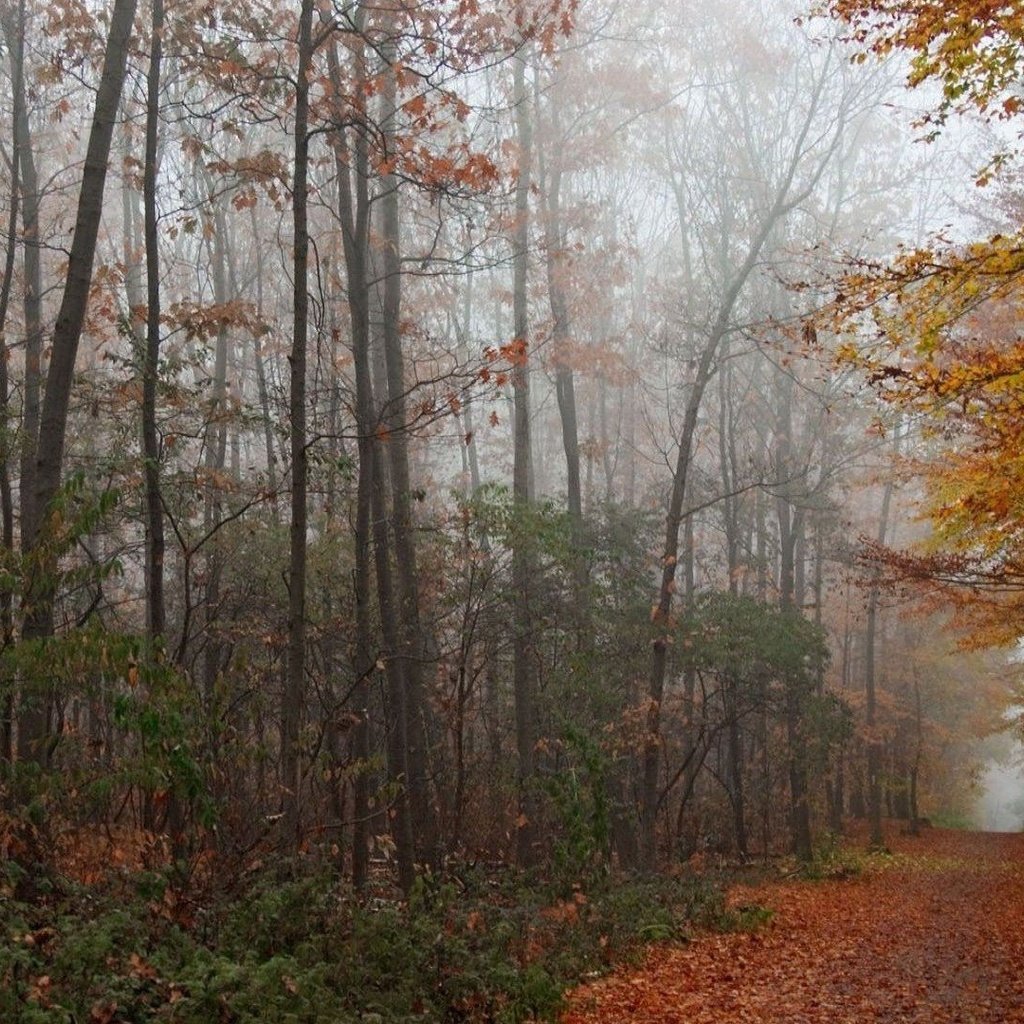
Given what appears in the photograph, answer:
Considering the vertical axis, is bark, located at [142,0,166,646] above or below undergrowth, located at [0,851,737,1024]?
above

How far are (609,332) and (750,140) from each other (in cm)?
1245

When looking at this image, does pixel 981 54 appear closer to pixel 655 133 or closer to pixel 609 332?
pixel 655 133

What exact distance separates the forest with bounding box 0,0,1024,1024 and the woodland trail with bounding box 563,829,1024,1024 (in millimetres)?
306

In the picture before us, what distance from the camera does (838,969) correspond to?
366 inches

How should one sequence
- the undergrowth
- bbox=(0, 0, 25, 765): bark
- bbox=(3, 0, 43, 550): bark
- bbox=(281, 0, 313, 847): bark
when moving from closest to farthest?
the undergrowth, bbox=(0, 0, 25, 765): bark, bbox=(281, 0, 313, 847): bark, bbox=(3, 0, 43, 550): bark

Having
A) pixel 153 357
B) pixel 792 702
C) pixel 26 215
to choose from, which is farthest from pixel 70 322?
pixel 792 702

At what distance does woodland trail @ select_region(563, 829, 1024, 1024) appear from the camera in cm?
753

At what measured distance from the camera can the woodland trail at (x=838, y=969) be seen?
7.53 meters

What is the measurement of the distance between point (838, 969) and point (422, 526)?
6126mm

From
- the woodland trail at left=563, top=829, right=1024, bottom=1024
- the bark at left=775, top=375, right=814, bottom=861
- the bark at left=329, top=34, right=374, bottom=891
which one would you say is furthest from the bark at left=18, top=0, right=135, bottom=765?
the bark at left=775, top=375, right=814, bottom=861

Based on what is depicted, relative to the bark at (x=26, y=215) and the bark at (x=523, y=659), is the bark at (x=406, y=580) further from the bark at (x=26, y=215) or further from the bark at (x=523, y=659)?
the bark at (x=26, y=215)

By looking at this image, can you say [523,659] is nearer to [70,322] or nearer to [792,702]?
[792,702]

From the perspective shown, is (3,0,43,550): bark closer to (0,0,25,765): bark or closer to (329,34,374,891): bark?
(0,0,25,765): bark

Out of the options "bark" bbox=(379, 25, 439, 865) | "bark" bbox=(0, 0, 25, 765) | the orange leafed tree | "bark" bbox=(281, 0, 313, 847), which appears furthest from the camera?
"bark" bbox=(379, 25, 439, 865)
